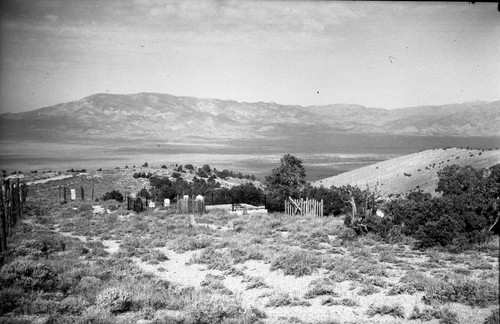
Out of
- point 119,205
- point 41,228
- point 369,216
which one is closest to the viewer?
point 369,216

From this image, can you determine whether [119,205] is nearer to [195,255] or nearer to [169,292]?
[195,255]

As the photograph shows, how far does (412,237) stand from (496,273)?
534 cm

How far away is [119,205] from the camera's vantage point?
29969mm

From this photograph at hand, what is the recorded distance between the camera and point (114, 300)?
A: 8.48 m

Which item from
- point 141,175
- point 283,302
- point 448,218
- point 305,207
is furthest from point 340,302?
point 141,175

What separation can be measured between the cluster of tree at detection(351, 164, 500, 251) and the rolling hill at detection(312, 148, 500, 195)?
75.0 ft

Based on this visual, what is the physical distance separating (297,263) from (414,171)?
45471 mm

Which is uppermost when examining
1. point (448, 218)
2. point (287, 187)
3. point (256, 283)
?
point (448, 218)

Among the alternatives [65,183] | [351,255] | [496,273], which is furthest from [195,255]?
[65,183]

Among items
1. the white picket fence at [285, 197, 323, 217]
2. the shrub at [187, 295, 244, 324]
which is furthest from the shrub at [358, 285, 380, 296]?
the white picket fence at [285, 197, 323, 217]

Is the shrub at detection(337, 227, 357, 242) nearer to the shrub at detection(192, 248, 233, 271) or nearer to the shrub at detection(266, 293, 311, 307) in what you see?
the shrub at detection(192, 248, 233, 271)

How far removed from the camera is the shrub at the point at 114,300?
832 centimetres

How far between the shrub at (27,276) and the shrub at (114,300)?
1.92 meters

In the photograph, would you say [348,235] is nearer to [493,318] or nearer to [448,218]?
[448,218]
